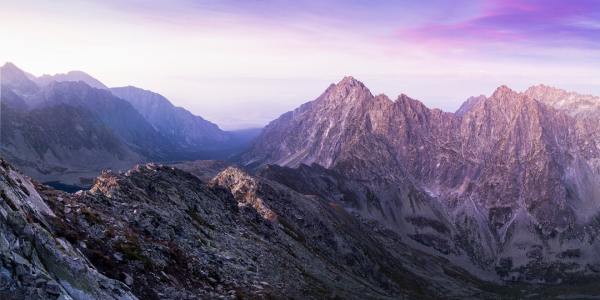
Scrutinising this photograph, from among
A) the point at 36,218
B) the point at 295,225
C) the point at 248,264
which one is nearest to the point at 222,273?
the point at 248,264

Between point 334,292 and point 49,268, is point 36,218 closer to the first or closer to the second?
point 49,268

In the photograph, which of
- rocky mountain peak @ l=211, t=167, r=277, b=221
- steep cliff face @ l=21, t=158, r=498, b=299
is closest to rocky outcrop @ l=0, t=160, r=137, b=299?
steep cliff face @ l=21, t=158, r=498, b=299

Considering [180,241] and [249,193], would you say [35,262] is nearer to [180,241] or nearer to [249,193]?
[180,241]

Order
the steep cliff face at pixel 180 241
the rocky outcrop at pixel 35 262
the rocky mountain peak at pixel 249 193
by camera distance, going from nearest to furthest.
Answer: the rocky outcrop at pixel 35 262 < the steep cliff face at pixel 180 241 < the rocky mountain peak at pixel 249 193

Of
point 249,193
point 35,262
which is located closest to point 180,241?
point 35,262

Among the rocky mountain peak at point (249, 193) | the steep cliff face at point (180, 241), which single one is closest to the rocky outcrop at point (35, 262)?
the steep cliff face at point (180, 241)

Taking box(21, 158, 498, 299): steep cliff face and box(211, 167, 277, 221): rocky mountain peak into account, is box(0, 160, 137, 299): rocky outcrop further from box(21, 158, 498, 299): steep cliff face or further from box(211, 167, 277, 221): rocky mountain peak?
box(211, 167, 277, 221): rocky mountain peak

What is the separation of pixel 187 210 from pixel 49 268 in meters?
63.8

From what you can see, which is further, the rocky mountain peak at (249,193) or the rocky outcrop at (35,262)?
the rocky mountain peak at (249,193)

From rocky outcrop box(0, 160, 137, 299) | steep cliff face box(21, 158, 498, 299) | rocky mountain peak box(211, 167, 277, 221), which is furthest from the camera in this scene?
rocky mountain peak box(211, 167, 277, 221)

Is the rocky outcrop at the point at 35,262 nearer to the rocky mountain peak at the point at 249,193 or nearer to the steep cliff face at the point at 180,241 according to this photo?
the steep cliff face at the point at 180,241

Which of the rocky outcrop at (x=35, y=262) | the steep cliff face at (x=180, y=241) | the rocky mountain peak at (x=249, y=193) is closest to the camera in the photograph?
the rocky outcrop at (x=35, y=262)

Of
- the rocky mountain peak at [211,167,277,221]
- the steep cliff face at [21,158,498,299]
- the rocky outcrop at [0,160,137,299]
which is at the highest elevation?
the rocky outcrop at [0,160,137,299]

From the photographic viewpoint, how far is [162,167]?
381 ft
